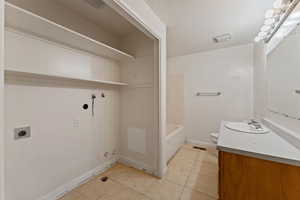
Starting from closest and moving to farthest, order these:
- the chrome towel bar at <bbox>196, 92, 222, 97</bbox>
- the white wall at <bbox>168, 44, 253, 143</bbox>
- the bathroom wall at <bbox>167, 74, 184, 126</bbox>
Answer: the white wall at <bbox>168, 44, 253, 143</bbox>, the chrome towel bar at <bbox>196, 92, 222, 97</bbox>, the bathroom wall at <bbox>167, 74, 184, 126</bbox>

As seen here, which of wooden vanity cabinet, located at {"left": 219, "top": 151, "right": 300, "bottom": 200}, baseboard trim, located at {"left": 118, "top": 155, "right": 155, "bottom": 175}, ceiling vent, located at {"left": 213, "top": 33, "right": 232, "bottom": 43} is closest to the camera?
wooden vanity cabinet, located at {"left": 219, "top": 151, "right": 300, "bottom": 200}

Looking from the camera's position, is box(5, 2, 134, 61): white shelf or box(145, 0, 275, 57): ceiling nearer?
box(5, 2, 134, 61): white shelf

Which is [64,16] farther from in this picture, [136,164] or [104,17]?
[136,164]

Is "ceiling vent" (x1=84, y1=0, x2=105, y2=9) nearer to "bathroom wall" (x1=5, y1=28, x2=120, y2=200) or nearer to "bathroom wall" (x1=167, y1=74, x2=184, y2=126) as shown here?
"bathroom wall" (x1=5, y1=28, x2=120, y2=200)

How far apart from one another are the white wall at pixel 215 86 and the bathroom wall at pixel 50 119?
2035 mm

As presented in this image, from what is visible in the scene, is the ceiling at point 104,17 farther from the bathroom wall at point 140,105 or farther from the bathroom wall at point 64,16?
the bathroom wall at point 140,105

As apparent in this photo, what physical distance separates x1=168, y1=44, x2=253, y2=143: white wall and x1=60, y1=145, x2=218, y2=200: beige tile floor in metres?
0.99

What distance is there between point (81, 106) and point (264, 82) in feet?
9.00

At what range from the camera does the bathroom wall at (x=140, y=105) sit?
196cm

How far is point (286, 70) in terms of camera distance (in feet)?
4.00

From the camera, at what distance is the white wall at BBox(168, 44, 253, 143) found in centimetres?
254

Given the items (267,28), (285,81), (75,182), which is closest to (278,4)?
(267,28)

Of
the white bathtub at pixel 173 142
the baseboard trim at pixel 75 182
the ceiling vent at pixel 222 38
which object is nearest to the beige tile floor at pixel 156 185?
the baseboard trim at pixel 75 182

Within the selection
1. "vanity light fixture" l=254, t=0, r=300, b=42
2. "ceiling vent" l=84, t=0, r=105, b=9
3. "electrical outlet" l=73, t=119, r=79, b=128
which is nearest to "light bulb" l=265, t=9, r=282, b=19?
"vanity light fixture" l=254, t=0, r=300, b=42
